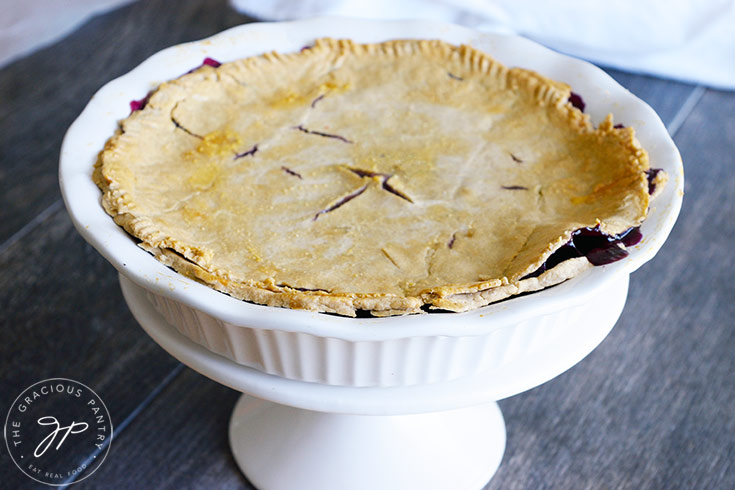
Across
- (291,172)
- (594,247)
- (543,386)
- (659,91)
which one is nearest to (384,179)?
(291,172)

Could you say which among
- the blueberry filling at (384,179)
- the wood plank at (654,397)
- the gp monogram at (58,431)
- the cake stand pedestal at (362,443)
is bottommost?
the gp monogram at (58,431)

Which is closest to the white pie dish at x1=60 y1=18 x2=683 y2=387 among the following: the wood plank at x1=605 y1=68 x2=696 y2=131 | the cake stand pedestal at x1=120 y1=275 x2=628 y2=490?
the cake stand pedestal at x1=120 y1=275 x2=628 y2=490

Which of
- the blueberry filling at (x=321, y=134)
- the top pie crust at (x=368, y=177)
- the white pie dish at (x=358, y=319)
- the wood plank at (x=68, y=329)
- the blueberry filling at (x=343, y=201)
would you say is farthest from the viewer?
the wood plank at (x=68, y=329)

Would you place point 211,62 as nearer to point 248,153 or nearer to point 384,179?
point 248,153

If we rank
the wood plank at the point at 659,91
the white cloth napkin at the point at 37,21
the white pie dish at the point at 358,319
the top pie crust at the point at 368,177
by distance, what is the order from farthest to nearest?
the white cloth napkin at the point at 37,21
the wood plank at the point at 659,91
the top pie crust at the point at 368,177
the white pie dish at the point at 358,319

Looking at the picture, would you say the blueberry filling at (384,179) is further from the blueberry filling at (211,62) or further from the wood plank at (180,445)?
the wood plank at (180,445)

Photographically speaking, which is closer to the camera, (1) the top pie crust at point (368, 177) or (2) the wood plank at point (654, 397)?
(1) the top pie crust at point (368, 177)

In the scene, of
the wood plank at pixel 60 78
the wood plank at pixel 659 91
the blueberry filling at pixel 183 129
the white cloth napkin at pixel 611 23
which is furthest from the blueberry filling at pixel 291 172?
the wood plank at pixel 659 91

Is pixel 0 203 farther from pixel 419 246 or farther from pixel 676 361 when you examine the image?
pixel 676 361
